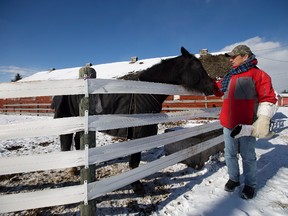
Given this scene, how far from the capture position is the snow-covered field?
260cm

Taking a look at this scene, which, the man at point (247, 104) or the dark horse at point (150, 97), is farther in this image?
the dark horse at point (150, 97)

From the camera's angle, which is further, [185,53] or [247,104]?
[185,53]

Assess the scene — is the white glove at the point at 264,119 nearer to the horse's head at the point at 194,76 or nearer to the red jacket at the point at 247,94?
the red jacket at the point at 247,94

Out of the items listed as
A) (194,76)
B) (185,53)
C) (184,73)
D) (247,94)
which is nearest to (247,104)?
(247,94)

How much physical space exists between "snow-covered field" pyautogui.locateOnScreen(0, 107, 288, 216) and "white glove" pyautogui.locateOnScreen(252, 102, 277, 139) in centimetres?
101

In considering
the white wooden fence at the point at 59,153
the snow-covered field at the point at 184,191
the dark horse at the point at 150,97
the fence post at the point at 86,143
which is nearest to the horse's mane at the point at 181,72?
the dark horse at the point at 150,97

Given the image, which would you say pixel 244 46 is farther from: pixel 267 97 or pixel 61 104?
pixel 61 104

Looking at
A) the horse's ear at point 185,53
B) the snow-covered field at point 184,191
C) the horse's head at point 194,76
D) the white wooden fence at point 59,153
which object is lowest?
the snow-covered field at point 184,191

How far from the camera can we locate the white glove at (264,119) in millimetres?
2453

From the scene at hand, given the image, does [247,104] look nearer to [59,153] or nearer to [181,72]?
[181,72]

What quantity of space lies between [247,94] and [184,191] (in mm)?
1775

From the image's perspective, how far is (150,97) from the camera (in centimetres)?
313

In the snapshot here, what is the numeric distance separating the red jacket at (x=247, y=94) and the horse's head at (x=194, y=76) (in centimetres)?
54

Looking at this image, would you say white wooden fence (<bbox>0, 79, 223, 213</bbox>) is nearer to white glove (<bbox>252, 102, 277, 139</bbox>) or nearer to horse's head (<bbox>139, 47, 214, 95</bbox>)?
horse's head (<bbox>139, 47, 214, 95</bbox>)
